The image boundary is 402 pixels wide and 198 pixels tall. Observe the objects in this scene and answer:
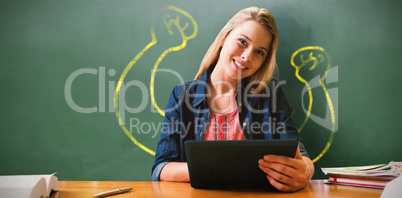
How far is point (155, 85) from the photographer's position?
211 cm

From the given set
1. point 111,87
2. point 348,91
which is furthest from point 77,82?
point 348,91

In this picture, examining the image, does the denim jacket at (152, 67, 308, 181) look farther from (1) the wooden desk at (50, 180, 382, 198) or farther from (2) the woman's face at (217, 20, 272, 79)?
(1) the wooden desk at (50, 180, 382, 198)

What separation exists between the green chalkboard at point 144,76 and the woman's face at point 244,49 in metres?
0.15

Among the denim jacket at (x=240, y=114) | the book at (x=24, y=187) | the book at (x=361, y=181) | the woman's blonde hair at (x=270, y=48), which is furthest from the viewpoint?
the woman's blonde hair at (x=270, y=48)

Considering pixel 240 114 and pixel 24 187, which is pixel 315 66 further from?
pixel 24 187

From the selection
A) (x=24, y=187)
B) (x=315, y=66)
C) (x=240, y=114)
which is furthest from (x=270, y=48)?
(x=24, y=187)

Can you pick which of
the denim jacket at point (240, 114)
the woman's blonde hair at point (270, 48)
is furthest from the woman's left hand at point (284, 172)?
the woman's blonde hair at point (270, 48)

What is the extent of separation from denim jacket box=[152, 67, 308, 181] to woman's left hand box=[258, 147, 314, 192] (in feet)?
2.58

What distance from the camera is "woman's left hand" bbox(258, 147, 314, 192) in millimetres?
999

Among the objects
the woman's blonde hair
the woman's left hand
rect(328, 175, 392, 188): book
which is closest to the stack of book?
rect(328, 175, 392, 188): book

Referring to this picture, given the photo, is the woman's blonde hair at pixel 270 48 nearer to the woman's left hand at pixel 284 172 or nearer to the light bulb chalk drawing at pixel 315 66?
the light bulb chalk drawing at pixel 315 66

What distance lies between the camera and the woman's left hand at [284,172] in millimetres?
999

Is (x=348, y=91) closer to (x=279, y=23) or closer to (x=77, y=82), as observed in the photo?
(x=279, y=23)

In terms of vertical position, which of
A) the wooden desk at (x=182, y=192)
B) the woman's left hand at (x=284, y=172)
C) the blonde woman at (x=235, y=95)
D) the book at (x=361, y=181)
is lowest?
the book at (x=361, y=181)
